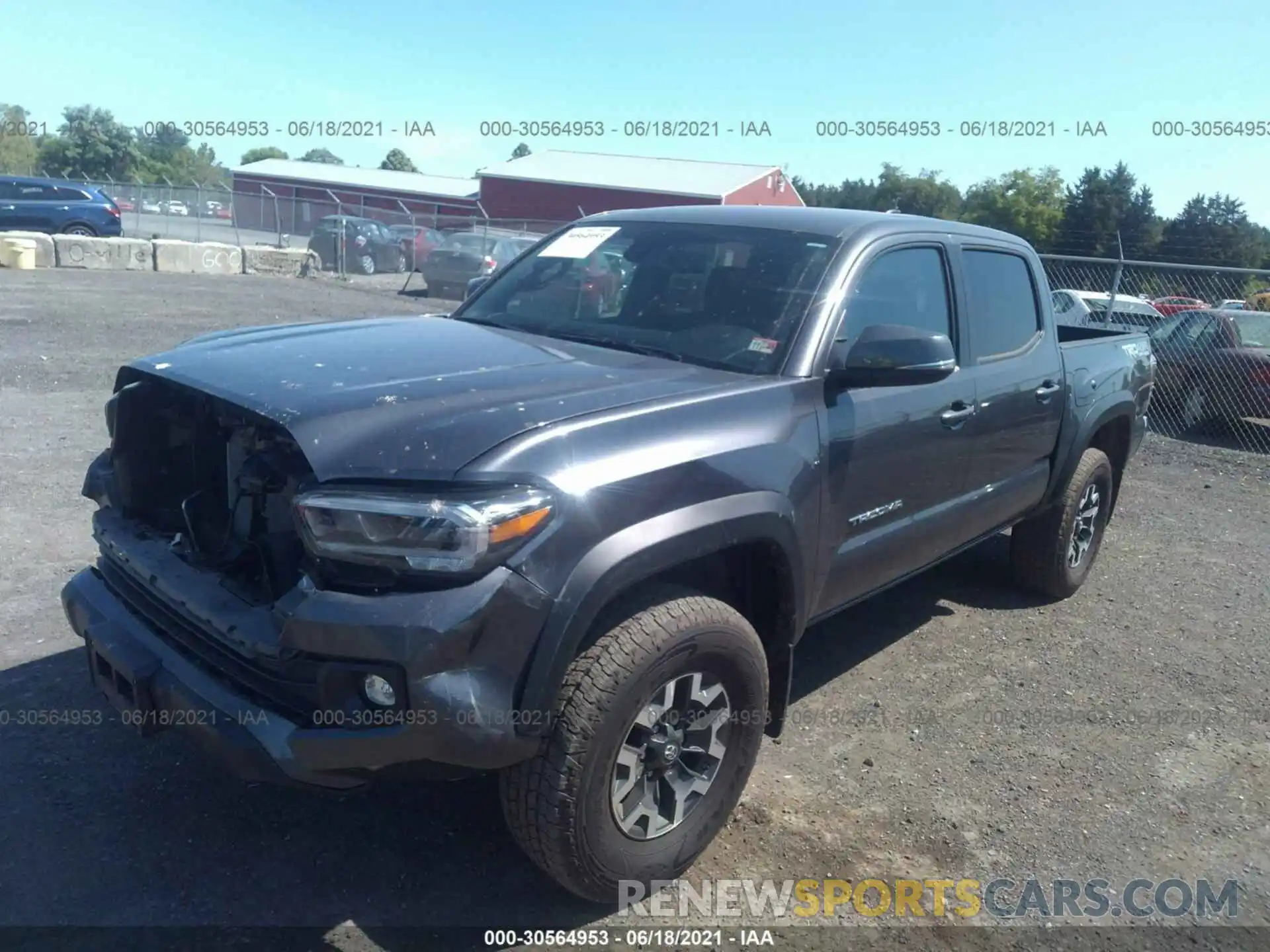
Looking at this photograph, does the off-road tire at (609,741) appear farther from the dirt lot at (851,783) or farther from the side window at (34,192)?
the side window at (34,192)

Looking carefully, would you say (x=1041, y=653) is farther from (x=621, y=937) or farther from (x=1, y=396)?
(x=1, y=396)

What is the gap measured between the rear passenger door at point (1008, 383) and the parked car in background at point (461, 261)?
16.6 m

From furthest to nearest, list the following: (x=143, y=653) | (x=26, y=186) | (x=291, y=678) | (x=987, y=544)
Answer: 1. (x=26, y=186)
2. (x=987, y=544)
3. (x=143, y=653)
4. (x=291, y=678)

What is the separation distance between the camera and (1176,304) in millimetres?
14516

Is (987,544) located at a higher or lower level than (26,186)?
lower

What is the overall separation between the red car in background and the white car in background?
0.25 metres

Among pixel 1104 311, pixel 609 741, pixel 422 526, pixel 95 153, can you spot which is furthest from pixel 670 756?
pixel 95 153

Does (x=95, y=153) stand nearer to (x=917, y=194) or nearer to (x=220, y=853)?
(x=917, y=194)

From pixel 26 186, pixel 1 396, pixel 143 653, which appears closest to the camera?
pixel 143 653

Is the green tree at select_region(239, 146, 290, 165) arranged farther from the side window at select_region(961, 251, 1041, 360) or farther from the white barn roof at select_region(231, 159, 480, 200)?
the side window at select_region(961, 251, 1041, 360)

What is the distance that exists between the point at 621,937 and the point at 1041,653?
2911 mm

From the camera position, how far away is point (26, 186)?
22453 millimetres

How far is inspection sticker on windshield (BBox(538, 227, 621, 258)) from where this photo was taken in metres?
4.17

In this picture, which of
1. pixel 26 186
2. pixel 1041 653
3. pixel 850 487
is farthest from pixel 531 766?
pixel 26 186
